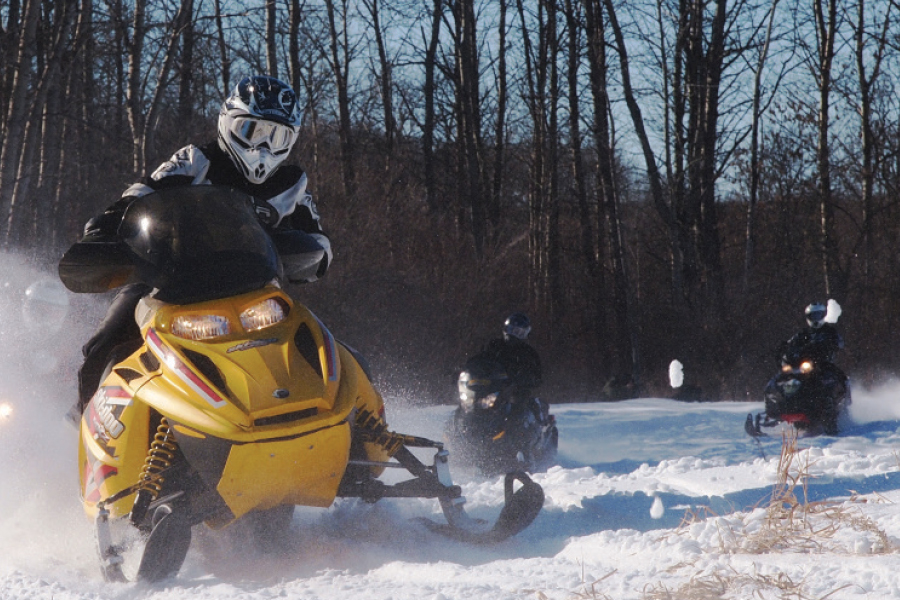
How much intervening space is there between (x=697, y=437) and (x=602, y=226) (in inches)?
489

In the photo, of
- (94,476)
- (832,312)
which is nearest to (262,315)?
(94,476)

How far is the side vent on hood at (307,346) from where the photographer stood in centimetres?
319

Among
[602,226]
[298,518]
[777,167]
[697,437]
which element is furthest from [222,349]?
[777,167]

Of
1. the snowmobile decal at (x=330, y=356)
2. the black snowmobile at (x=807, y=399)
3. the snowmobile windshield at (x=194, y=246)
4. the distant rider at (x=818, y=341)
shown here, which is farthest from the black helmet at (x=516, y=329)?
the snowmobile windshield at (x=194, y=246)

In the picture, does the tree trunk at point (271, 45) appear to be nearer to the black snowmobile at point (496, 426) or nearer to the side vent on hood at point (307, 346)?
the black snowmobile at point (496, 426)

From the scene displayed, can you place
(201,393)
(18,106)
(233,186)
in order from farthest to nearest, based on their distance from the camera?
(18,106) < (233,186) < (201,393)

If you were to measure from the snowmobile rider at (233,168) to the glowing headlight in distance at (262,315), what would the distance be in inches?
18.5

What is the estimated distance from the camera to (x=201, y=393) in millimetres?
2988

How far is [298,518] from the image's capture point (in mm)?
4164

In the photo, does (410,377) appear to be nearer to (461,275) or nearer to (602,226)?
(461,275)

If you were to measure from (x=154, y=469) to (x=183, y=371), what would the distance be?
0.37m

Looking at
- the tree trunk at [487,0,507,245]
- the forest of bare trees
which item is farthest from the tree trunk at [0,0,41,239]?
the tree trunk at [487,0,507,245]

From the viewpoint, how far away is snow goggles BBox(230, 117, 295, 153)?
3627 millimetres

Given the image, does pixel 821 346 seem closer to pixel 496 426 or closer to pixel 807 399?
pixel 807 399
